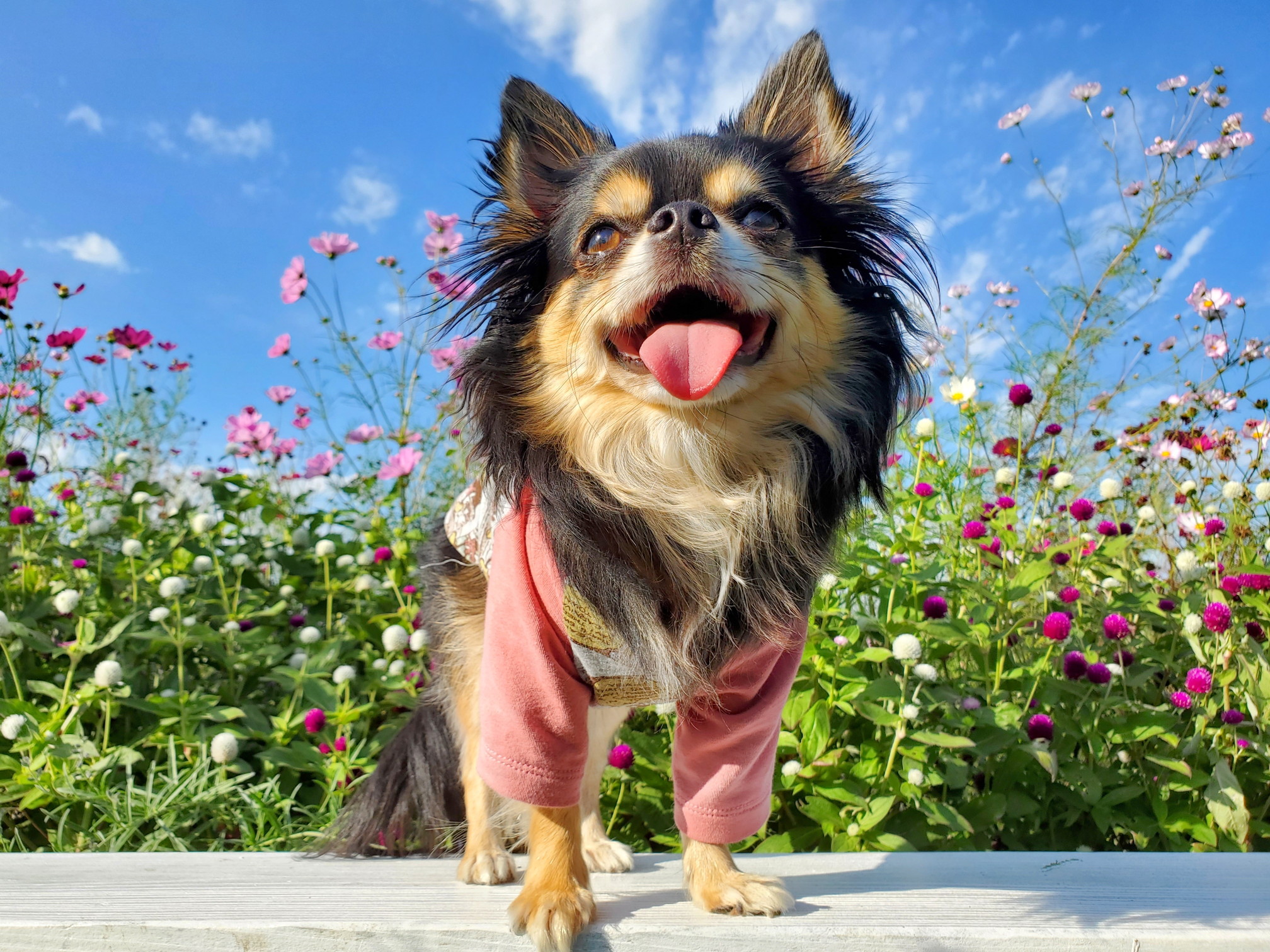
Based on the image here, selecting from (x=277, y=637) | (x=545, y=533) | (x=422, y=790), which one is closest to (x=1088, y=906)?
(x=545, y=533)

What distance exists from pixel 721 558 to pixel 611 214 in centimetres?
74

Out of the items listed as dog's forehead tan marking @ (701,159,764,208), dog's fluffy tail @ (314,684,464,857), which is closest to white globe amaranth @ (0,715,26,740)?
dog's fluffy tail @ (314,684,464,857)

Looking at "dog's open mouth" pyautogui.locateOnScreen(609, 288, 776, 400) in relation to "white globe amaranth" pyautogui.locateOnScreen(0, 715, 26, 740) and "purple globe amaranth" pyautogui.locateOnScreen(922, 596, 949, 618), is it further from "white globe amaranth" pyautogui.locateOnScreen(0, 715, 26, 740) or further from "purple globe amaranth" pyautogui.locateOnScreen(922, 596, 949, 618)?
"white globe amaranth" pyautogui.locateOnScreen(0, 715, 26, 740)

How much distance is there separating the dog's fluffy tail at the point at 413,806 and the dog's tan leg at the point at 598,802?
1.16 ft

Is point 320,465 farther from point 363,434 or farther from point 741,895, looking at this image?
point 741,895

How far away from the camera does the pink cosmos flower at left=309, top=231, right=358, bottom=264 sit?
12.7 ft

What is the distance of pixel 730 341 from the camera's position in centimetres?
155

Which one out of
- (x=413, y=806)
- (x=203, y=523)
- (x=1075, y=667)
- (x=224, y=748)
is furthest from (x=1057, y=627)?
(x=203, y=523)

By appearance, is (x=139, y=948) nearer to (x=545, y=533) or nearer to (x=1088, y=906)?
(x=545, y=533)

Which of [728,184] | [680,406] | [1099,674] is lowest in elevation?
[1099,674]

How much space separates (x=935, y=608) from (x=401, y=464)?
6.70ft

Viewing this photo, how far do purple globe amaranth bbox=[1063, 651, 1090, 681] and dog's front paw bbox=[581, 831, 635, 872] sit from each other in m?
1.30

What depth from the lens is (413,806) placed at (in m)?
2.27

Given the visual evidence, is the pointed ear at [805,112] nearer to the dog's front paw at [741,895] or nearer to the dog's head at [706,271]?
the dog's head at [706,271]
